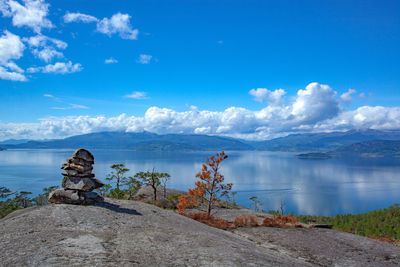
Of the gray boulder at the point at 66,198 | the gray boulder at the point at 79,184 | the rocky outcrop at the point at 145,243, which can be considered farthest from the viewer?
the gray boulder at the point at 79,184

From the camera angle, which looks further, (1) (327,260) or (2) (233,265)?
(1) (327,260)

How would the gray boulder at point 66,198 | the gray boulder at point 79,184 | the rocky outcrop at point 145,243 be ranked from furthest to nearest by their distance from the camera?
1. the gray boulder at point 79,184
2. the gray boulder at point 66,198
3. the rocky outcrop at point 145,243

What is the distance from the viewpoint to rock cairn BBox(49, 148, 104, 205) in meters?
16.9

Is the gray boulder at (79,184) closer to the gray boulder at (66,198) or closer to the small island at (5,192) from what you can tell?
the gray boulder at (66,198)

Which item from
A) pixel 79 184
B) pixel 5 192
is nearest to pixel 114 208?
pixel 79 184

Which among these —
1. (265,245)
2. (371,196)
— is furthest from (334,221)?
(265,245)

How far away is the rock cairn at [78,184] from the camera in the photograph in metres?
16.9

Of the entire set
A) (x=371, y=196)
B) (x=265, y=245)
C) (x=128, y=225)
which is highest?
(x=128, y=225)

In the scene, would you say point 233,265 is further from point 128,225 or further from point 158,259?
point 128,225

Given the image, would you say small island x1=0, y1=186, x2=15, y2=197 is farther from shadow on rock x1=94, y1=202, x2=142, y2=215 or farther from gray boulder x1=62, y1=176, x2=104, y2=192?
shadow on rock x1=94, y1=202, x2=142, y2=215

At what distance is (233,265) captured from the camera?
8.90 m

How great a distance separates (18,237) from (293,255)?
13.9 metres

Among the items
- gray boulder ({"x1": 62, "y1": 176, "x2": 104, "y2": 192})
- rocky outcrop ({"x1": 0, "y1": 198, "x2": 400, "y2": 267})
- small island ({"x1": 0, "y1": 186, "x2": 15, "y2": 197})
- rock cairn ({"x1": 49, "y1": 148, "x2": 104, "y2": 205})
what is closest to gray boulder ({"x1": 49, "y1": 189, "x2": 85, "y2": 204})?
rock cairn ({"x1": 49, "y1": 148, "x2": 104, "y2": 205})

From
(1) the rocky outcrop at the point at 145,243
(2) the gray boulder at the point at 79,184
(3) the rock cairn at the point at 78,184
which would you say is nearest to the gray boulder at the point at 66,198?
(3) the rock cairn at the point at 78,184
